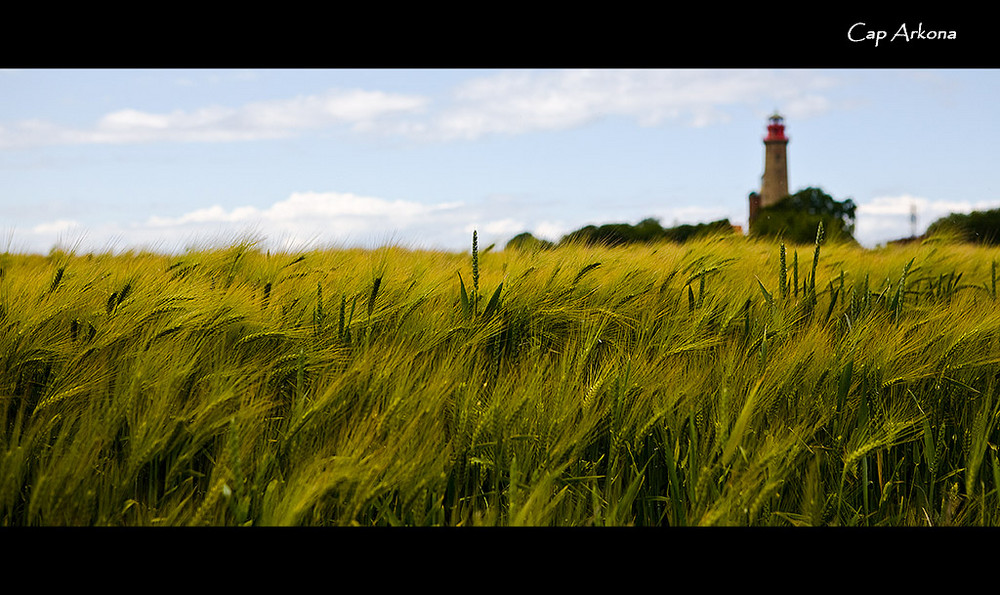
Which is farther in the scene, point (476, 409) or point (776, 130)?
point (776, 130)

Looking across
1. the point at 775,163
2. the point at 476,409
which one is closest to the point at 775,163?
the point at 775,163

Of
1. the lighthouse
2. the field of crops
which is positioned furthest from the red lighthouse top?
the field of crops

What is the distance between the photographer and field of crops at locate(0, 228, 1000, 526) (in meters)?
1.27

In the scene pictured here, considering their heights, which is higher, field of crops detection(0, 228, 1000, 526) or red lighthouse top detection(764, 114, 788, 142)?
red lighthouse top detection(764, 114, 788, 142)

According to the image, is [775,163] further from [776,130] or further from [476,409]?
[476,409]

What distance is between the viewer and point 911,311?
258cm

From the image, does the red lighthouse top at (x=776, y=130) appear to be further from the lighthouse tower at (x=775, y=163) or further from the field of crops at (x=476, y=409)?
the field of crops at (x=476, y=409)

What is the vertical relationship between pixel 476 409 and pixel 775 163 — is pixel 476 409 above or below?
below

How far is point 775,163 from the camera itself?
111ft

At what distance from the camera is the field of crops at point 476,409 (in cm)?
127

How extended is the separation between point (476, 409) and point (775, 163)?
35.5 meters

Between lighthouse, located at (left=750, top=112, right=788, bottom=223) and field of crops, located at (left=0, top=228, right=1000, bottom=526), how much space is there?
3396cm

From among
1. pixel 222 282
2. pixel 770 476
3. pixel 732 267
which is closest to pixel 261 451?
pixel 770 476

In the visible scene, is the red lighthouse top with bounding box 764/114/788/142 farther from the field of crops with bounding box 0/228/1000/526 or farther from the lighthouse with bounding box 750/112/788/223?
the field of crops with bounding box 0/228/1000/526
